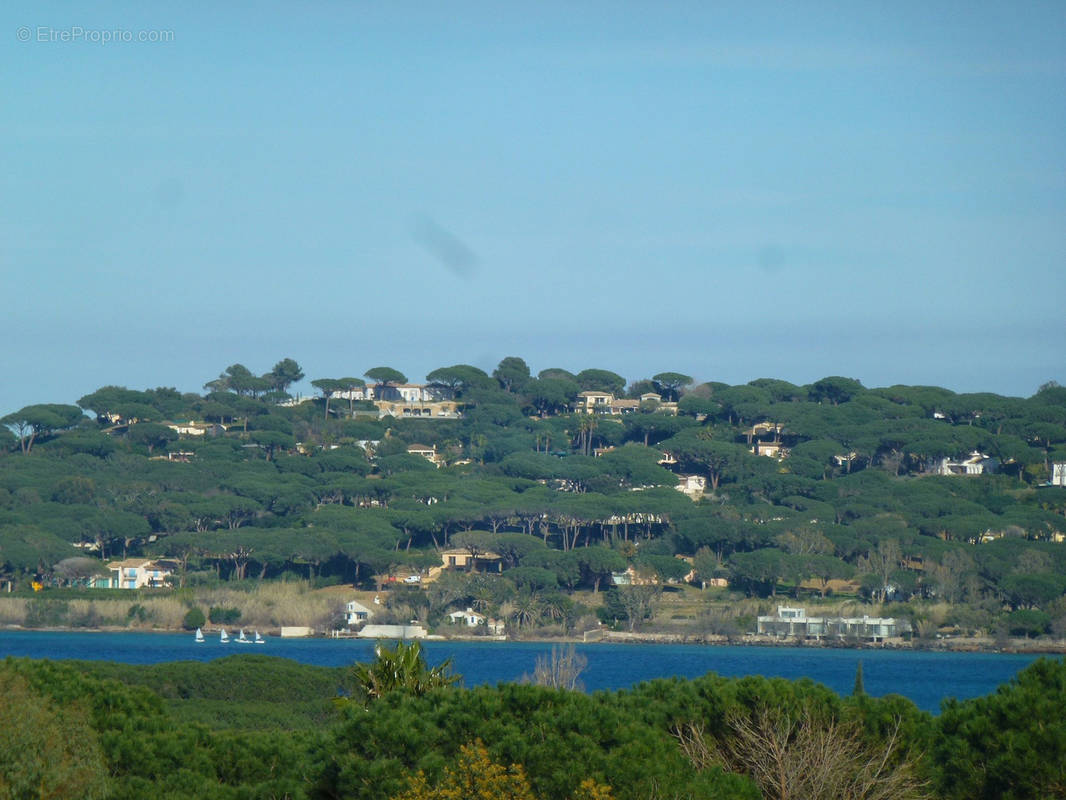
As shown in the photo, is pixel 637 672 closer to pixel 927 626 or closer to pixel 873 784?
pixel 927 626

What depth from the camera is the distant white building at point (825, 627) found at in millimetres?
83000

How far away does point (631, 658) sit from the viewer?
73.1 meters

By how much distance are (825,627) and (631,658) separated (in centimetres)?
1494

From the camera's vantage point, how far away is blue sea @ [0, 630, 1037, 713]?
63.4m

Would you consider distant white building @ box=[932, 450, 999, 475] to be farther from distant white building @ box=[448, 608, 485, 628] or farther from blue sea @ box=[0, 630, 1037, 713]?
distant white building @ box=[448, 608, 485, 628]

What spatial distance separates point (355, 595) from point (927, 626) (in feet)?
107

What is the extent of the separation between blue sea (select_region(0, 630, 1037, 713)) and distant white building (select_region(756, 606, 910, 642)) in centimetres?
157

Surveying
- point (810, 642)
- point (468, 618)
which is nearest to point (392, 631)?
point (468, 618)

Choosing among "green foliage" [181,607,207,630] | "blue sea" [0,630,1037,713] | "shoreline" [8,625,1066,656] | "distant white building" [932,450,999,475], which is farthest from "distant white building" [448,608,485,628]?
"distant white building" [932,450,999,475]

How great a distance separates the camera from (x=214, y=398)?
140 m

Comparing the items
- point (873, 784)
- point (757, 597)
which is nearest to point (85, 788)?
point (873, 784)

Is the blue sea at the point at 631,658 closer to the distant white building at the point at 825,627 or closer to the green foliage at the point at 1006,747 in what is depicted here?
the distant white building at the point at 825,627

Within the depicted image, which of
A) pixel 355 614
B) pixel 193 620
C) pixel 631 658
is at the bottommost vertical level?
pixel 193 620

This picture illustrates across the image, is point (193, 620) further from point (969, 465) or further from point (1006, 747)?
point (1006, 747)
